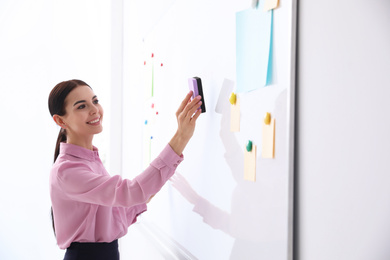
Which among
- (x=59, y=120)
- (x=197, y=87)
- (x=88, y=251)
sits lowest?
(x=88, y=251)

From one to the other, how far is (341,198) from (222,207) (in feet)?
1.34

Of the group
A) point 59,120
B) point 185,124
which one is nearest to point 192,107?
point 185,124

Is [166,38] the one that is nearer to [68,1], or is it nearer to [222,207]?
[222,207]

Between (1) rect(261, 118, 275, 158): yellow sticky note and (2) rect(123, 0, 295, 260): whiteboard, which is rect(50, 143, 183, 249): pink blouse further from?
(1) rect(261, 118, 275, 158): yellow sticky note

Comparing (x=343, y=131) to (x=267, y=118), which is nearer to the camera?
(x=343, y=131)

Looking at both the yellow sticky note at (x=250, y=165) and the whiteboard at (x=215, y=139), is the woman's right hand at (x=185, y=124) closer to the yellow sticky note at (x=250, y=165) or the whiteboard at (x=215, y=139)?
the whiteboard at (x=215, y=139)

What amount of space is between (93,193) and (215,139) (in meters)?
0.39

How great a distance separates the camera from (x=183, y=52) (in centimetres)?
122

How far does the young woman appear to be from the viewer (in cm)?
100

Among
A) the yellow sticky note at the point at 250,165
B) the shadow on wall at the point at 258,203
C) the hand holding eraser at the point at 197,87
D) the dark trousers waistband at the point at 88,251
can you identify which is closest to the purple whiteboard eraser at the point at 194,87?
the hand holding eraser at the point at 197,87

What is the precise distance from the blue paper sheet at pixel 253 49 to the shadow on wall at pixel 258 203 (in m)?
0.06

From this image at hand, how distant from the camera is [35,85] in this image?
8.34 ft

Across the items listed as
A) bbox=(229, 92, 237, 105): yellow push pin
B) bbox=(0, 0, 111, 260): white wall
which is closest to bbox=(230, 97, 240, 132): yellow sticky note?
bbox=(229, 92, 237, 105): yellow push pin

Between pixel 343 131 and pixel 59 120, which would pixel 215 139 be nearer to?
pixel 343 131
